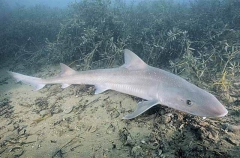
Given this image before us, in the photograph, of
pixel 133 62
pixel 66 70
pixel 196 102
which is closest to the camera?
pixel 196 102

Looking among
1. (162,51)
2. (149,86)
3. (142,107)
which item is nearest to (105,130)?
(142,107)

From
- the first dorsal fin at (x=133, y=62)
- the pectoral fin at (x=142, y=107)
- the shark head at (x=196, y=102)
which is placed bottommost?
the pectoral fin at (x=142, y=107)

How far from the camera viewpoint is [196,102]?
10.6 feet

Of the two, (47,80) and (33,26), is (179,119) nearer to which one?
(47,80)

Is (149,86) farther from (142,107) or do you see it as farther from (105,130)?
(105,130)

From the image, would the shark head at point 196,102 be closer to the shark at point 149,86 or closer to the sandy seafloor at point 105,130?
the shark at point 149,86

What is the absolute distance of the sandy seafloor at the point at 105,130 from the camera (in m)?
3.22

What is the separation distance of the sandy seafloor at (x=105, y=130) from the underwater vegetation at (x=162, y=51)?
24 millimetres

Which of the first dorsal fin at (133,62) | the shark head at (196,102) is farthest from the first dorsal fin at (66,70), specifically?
the shark head at (196,102)

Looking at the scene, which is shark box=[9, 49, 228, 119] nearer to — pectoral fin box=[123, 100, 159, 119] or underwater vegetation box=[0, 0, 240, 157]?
pectoral fin box=[123, 100, 159, 119]

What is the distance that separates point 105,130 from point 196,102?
202cm

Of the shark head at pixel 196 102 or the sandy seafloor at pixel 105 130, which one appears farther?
the sandy seafloor at pixel 105 130

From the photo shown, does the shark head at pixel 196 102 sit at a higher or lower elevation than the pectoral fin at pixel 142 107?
higher

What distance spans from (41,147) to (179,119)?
9.72 ft
